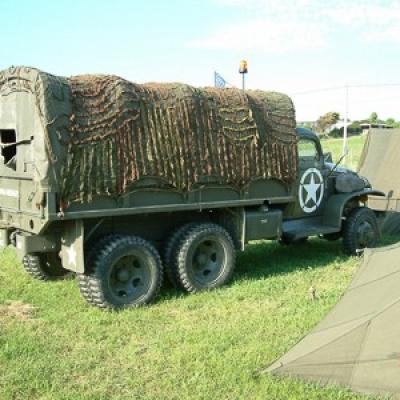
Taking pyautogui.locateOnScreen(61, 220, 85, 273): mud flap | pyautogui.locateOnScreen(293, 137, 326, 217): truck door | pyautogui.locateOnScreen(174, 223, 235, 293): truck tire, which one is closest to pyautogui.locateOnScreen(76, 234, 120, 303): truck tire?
pyautogui.locateOnScreen(61, 220, 85, 273): mud flap

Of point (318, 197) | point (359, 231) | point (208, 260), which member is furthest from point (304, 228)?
point (208, 260)

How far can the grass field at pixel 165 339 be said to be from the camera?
440 cm

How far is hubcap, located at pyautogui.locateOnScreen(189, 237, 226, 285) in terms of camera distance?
7484 mm

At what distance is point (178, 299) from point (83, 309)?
117cm

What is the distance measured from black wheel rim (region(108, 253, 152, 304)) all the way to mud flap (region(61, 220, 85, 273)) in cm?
47

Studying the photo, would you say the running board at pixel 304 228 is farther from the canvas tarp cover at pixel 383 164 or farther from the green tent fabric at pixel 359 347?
the green tent fabric at pixel 359 347

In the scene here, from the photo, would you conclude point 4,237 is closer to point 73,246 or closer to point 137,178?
point 73,246

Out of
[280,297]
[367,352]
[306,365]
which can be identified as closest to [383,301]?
[367,352]

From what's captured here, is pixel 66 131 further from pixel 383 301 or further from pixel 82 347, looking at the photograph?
pixel 383 301

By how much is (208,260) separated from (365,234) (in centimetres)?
316

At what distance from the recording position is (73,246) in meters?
6.40

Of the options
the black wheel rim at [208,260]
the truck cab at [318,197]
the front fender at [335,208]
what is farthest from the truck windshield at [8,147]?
the front fender at [335,208]

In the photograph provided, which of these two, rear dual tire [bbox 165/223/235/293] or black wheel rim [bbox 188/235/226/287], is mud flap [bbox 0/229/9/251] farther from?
black wheel rim [bbox 188/235/226/287]

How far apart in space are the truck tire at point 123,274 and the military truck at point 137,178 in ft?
Answer: 0.04
